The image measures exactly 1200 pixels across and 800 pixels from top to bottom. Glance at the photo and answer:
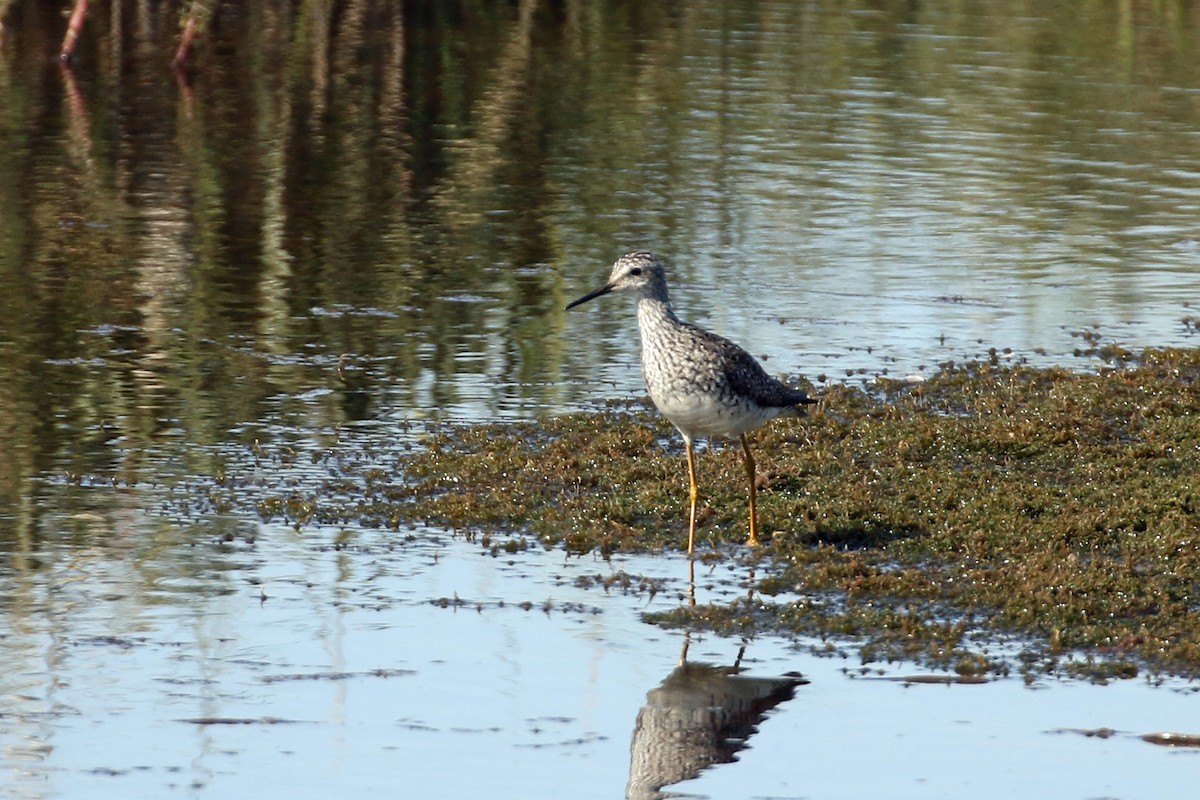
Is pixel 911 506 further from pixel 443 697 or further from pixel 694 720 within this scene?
pixel 443 697

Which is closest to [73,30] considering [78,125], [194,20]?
[194,20]

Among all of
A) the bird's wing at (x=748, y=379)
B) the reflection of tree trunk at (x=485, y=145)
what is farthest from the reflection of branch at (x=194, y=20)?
the bird's wing at (x=748, y=379)

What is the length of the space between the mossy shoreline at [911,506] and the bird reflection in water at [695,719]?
57cm

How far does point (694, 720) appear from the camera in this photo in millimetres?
8047

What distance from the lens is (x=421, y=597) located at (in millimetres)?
9367

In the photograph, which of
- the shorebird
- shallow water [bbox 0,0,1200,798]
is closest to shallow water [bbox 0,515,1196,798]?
shallow water [bbox 0,0,1200,798]

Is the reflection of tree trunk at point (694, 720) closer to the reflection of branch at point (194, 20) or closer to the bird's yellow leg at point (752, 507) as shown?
the bird's yellow leg at point (752, 507)

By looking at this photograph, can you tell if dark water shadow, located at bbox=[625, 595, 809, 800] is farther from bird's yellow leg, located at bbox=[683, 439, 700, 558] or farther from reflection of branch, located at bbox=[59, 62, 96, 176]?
reflection of branch, located at bbox=[59, 62, 96, 176]

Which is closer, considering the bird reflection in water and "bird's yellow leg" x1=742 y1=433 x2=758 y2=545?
the bird reflection in water

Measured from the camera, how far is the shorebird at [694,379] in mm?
10133

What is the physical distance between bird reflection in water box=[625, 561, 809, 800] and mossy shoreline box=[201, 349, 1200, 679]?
575 mm

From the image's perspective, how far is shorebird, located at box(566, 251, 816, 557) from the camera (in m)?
10.1

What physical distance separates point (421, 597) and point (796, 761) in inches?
98.2

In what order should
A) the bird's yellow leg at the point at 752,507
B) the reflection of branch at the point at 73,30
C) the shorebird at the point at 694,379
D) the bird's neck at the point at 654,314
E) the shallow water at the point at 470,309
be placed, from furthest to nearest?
1. the reflection of branch at the point at 73,30
2. the bird's neck at the point at 654,314
3. the bird's yellow leg at the point at 752,507
4. the shorebird at the point at 694,379
5. the shallow water at the point at 470,309
